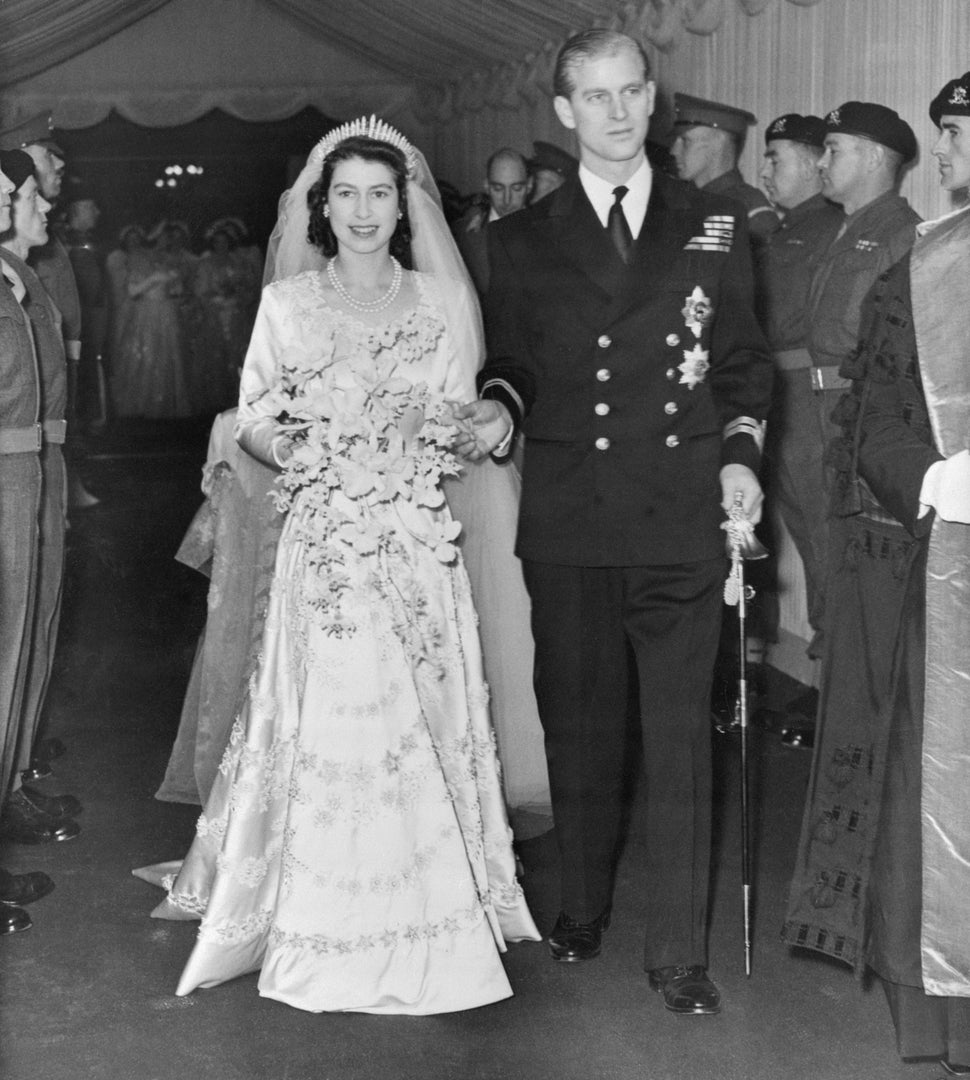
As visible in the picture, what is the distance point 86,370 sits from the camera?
12.8 metres

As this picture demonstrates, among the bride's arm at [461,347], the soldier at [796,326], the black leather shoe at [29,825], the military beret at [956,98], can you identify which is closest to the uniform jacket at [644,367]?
the bride's arm at [461,347]

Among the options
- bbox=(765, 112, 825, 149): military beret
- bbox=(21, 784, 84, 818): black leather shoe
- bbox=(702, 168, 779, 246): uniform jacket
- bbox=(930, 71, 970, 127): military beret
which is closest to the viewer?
bbox=(930, 71, 970, 127): military beret

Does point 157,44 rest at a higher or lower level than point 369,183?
higher

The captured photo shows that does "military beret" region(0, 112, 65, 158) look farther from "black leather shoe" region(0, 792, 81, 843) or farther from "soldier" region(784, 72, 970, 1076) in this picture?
"soldier" region(784, 72, 970, 1076)

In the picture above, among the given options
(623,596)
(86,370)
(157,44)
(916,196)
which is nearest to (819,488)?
(916,196)

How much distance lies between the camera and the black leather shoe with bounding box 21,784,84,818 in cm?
408

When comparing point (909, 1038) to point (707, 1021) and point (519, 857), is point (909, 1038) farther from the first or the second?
point (519, 857)

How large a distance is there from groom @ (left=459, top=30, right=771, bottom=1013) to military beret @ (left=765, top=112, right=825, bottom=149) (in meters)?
2.49

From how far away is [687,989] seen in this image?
9.64 ft

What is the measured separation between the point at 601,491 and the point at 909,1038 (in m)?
1.10

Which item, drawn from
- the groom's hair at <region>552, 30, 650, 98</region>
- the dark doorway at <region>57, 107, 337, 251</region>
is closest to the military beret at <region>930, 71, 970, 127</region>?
the groom's hair at <region>552, 30, 650, 98</region>

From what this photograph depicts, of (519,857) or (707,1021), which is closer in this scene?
(707,1021)

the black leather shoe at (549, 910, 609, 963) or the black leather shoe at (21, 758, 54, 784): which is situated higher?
the black leather shoe at (21, 758, 54, 784)

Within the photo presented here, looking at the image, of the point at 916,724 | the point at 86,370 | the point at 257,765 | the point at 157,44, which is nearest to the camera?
the point at 916,724
